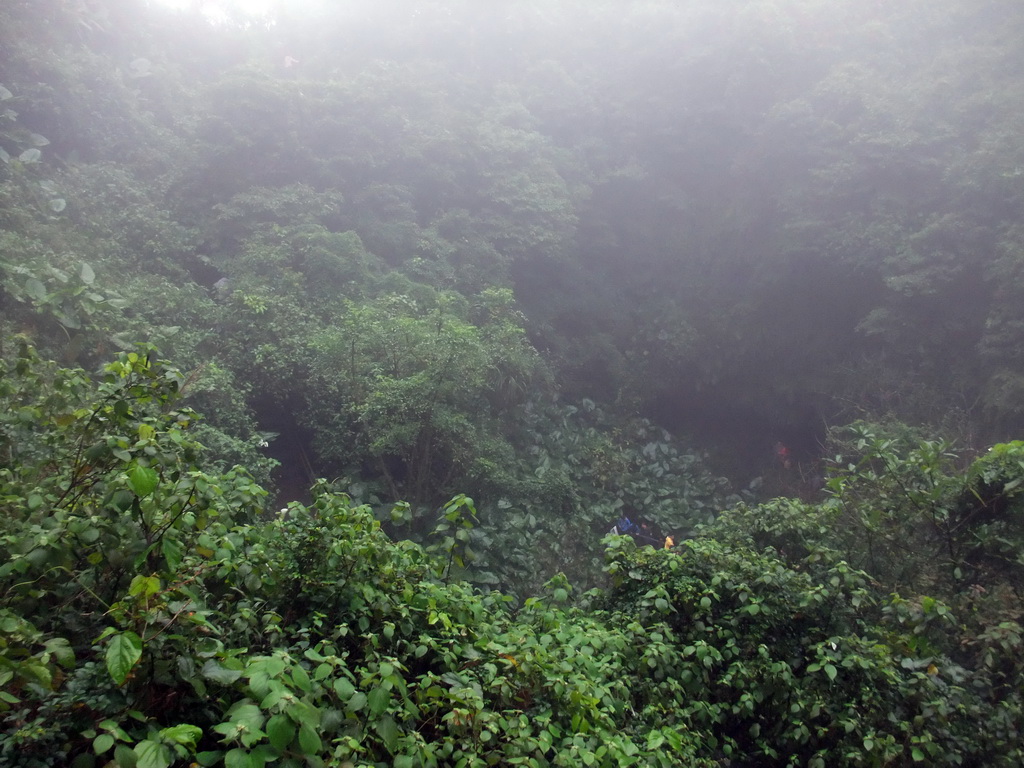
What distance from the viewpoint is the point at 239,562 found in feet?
7.00

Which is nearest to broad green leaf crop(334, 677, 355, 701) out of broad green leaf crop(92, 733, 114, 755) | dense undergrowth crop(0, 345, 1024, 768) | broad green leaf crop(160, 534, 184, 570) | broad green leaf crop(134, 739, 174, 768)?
dense undergrowth crop(0, 345, 1024, 768)

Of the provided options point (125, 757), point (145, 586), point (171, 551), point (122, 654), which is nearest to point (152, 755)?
point (125, 757)

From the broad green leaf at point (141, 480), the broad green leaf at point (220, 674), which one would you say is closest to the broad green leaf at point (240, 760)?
the broad green leaf at point (220, 674)

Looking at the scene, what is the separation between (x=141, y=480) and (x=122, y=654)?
0.50 m

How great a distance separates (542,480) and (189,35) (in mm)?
12042

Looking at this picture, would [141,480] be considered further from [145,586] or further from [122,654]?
[122,654]

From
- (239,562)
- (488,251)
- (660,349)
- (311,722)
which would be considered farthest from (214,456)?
(660,349)

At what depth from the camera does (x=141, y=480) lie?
177cm

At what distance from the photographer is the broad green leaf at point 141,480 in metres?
1.76

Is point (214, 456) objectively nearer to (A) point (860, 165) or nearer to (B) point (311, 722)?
(B) point (311, 722)

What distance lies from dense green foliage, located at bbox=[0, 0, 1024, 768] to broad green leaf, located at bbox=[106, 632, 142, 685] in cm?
1

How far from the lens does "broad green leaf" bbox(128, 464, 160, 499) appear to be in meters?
1.76

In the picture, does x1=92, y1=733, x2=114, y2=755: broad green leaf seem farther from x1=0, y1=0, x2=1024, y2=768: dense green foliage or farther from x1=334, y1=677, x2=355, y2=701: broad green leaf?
x1=334, y1=677, x2=355, y2=701: broad green leaf

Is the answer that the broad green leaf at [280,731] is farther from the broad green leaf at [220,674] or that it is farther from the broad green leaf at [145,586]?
the broad green leaf at [145,586]
